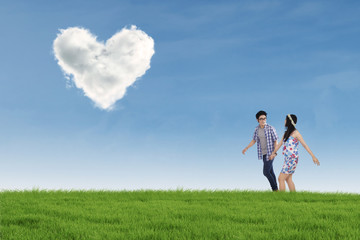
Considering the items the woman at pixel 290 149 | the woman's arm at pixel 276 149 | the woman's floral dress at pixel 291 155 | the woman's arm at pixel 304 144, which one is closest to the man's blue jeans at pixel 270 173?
the woman's arm at pixel 276 149

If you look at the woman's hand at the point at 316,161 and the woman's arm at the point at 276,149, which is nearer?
the woman's hand at the point at 316,161

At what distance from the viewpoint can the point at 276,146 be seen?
14.5 metres

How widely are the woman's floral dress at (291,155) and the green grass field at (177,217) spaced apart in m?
1.11

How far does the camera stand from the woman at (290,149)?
1387cm

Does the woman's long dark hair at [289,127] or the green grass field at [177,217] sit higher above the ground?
the woman's long dark hair at [289,127]

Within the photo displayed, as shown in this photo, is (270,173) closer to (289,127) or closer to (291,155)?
(291,155)

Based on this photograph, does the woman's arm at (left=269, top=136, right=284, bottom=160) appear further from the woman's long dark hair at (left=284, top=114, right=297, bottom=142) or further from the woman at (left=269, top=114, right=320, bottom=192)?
the woman's long dark hair at (left=284, top=114, right=297, bottom=142)

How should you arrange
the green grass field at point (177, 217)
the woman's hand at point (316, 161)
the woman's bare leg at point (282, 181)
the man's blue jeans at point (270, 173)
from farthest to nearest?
the man's blue jeans at point (270, 173) → the woman's bare leg at point (282, 181) → the woman's hand at point (316, 161) → the green grass field at point (177, 217)

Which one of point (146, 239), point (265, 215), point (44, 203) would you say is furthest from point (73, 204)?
point (265, 215)

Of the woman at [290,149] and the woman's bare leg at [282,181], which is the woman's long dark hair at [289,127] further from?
the woman's bare leg at [282,181]

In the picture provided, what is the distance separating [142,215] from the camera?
376 inches

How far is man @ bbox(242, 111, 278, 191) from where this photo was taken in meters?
14.6

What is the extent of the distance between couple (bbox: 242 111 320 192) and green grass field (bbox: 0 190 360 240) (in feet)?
3.61

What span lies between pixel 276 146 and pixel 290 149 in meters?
0.67
